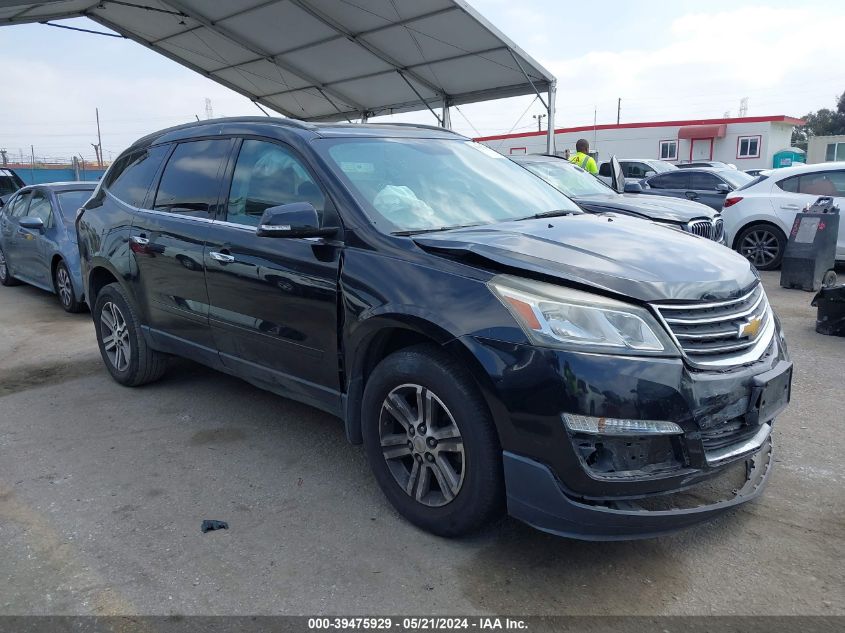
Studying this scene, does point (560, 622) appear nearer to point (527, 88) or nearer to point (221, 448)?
point (221, 448)

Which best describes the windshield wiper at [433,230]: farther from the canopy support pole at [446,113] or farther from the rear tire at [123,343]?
the canopy support pole at [446,113]

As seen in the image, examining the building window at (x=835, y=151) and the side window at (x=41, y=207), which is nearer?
the side window at (x=41, y=207)

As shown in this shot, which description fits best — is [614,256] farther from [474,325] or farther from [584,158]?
[584,158]

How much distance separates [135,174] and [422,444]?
3.41 meters

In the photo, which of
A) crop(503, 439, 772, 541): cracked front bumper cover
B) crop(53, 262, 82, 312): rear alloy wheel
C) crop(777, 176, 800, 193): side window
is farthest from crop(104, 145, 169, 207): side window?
crop(777, 176, 800, 193): side window

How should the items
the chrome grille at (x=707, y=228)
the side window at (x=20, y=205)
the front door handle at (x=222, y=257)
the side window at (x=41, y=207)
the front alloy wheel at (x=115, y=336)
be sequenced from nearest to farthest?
the front door handle at (x=222, y=257)
the front alloy wheel at (x=115, y=336)
the chrome grille at (x=707, y=228)
the side window at (x=41, y=207)
the side window at (x=20, y=205)

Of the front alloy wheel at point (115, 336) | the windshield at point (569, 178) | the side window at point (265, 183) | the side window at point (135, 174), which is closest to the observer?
the side window at point (265, 183)

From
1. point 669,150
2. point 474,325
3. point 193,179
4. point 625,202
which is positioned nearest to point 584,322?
point 474,325

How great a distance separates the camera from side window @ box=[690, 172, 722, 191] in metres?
15.4

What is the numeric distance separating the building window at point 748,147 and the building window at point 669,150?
11.2 feet

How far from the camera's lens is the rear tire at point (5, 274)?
33.4ft

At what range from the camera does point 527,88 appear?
13.7m

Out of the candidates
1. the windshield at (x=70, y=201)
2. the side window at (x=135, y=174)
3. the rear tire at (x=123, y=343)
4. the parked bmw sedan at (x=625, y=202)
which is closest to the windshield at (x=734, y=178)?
the parked bmw sedan at (x=625, y=202)

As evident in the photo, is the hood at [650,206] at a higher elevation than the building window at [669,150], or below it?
below
